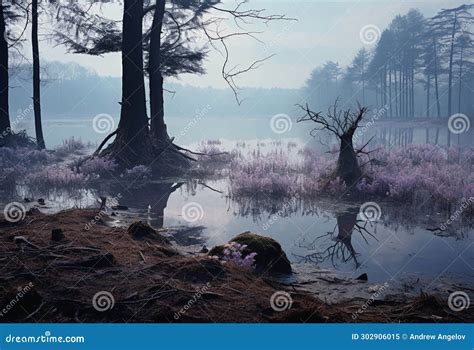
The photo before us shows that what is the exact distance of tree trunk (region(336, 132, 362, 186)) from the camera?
40.1 feet

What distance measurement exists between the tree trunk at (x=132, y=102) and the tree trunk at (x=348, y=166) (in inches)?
296

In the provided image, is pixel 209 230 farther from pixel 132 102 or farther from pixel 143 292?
pixel 132 102

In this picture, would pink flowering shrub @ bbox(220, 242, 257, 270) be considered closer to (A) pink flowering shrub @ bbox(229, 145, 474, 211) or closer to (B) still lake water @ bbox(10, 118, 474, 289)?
(B) still lake water @ bbox(10, 118, 474, 289)

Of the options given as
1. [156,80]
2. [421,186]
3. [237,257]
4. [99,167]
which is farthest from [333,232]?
[156,80]

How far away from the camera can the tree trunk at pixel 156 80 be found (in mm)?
18938

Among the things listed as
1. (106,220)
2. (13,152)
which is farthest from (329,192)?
(13,152)

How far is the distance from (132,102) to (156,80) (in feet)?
11.0

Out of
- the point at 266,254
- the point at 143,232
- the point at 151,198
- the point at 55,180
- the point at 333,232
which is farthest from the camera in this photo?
the point at 55,180

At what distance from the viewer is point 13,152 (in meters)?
19.1

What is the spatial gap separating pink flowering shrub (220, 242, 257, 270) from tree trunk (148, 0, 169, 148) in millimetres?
12684

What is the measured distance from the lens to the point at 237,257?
5867 millimetres

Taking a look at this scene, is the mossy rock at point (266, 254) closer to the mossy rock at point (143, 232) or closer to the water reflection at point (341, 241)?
the water reflection at point (341, 241)

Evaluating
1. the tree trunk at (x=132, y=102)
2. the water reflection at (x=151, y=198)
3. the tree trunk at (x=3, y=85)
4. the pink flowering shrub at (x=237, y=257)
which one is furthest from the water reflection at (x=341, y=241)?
the tree trunk at (x=3, y=85)

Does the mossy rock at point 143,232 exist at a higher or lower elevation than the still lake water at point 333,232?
higher
